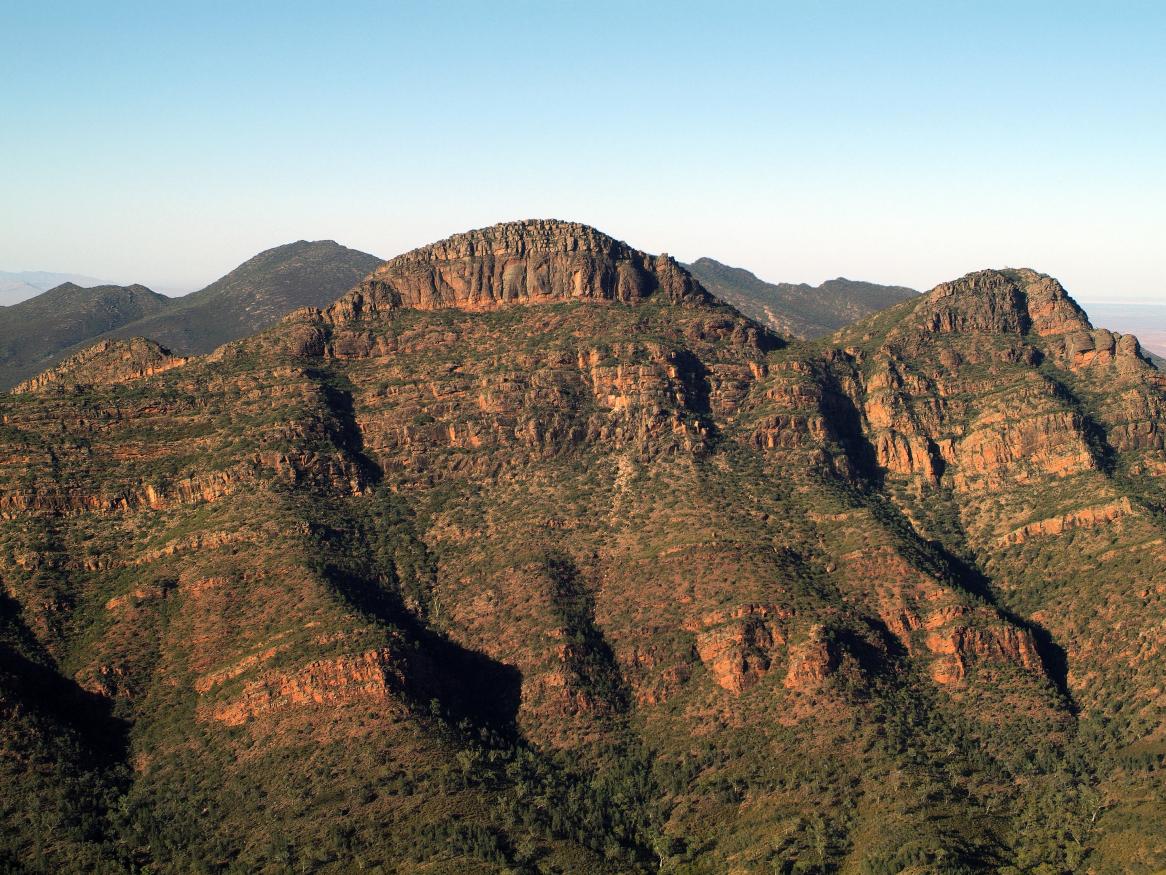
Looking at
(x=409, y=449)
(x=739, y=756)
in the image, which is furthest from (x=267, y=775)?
(x=409, y=449)

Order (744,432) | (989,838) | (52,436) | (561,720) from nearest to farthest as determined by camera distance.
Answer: (989,838)
(561,720)
(52,436)
(744,432)

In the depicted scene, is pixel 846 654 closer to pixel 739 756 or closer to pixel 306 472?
pixel 739 756

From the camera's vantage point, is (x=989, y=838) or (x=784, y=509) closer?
(x=989, y=838)

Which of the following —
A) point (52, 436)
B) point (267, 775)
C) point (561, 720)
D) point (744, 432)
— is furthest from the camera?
point (744, 432)

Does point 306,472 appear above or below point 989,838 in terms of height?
above

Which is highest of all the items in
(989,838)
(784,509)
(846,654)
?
(784,509)

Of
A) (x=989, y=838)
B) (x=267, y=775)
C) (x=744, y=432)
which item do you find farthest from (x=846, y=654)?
(x=267, y=775)
